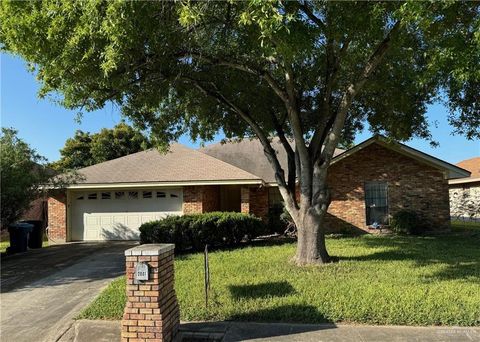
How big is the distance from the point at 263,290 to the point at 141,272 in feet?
10.5

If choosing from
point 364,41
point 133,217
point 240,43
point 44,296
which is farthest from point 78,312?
point 133,217

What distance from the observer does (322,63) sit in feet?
37.9

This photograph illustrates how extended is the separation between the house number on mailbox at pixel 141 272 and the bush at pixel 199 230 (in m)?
7.96

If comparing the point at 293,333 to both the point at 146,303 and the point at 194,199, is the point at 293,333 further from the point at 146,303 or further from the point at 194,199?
the point at 194,199

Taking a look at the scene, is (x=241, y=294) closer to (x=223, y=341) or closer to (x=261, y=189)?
(x=223, y=341)

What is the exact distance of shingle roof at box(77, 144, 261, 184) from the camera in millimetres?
18594

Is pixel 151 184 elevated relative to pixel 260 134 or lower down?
lower down

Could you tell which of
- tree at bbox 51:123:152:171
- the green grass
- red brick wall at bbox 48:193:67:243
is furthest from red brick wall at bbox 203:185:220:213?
tree at bbox 51:123:152:171

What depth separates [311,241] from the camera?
10.9 meters

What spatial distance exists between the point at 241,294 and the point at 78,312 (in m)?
2.77

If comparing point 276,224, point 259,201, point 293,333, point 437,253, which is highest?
point 259,201

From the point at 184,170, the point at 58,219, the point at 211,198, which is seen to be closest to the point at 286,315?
the point at 184,170

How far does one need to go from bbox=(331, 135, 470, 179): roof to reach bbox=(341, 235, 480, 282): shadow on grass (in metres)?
2.79

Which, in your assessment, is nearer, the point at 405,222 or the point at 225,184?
the point at 225,184
